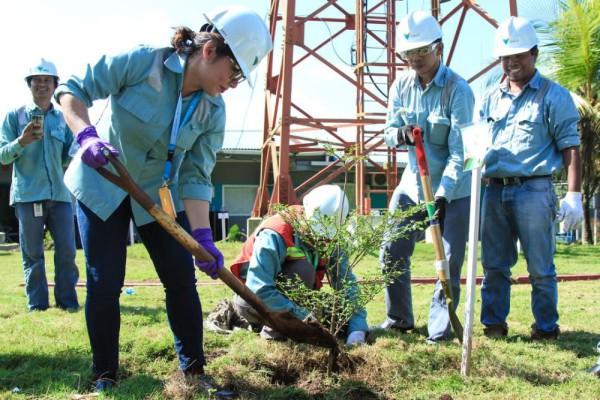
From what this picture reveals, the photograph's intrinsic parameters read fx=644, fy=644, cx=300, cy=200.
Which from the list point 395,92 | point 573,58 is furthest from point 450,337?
point 573,58

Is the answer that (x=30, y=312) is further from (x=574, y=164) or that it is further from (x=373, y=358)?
(x=574, y=164)

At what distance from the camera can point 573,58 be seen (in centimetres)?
1436

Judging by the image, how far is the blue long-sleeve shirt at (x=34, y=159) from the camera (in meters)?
5.42

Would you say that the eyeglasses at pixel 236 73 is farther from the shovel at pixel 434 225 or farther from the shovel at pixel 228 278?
the shovel at pixel 434 225

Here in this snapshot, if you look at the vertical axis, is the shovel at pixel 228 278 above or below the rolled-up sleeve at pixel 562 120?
below

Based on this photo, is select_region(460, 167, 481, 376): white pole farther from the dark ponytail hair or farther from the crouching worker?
the dark ponytail hair

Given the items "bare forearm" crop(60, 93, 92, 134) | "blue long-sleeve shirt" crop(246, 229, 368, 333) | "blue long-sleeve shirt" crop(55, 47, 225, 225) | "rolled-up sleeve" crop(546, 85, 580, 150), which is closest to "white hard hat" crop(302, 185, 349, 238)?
"blue long-sleeve shirt" crop(246, 229, 368, 333)

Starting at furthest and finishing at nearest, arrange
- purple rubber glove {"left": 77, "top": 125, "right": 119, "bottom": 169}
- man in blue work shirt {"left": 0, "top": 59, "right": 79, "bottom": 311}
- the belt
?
man in blue work shirt {"left": 0, "top": 59, "right": 79, "bottom": 311} < the belt < purple rubber glove {"left": 77, "top": 125, "right": 119, "bottom": 169}

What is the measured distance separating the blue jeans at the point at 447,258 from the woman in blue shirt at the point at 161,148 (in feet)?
4.57

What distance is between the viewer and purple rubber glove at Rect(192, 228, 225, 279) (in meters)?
2.95

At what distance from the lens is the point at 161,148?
9.99 ft

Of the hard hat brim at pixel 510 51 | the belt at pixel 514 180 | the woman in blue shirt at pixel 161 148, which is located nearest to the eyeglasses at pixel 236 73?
the woman in blue shirt at pixel 161 148

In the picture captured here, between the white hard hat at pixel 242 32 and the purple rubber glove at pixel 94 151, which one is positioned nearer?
the purple rubber glove at pixel 94 151

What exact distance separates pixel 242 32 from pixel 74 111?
80cm
